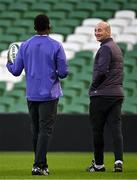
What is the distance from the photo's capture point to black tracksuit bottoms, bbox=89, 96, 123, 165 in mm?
9500

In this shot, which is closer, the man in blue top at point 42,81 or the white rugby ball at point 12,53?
the man in blue top at point 42,81

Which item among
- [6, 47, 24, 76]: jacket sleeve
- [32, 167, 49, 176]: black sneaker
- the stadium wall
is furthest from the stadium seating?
[32, 167, 49, 176]: black sneaker

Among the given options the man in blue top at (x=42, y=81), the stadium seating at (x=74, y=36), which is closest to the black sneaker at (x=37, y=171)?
the man in blue top at (x=42, y=81)

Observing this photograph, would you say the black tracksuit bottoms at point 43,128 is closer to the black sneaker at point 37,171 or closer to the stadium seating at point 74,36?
the black sneaker at point 37,171

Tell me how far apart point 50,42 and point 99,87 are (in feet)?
2.61

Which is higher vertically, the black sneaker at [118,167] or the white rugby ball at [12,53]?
the white rugby ball at [12,53]

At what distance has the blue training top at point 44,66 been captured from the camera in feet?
29.8

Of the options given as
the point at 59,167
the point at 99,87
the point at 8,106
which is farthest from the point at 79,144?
the point at 99,87

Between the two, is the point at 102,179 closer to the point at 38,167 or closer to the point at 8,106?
the point at 38,167

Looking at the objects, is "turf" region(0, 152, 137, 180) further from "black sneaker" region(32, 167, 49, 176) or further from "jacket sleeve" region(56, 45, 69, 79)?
"jacket sleeve" region(56, 45, 69, 79)

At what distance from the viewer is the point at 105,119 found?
9.62 m

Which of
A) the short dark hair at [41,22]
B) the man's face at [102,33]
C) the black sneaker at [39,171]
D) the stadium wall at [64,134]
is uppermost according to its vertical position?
the short dark hair at [41,22]

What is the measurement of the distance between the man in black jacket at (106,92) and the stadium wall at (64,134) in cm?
445

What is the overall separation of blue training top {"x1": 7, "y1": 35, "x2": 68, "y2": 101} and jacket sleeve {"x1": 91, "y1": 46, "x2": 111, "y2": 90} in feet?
1.49
